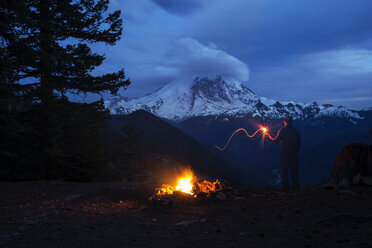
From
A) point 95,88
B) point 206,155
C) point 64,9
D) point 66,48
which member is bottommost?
point 206,155

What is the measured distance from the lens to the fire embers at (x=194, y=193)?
28.1 ft

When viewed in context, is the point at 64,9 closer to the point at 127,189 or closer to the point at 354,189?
the point at 127,189

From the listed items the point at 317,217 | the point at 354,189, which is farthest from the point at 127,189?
the point at 354,189

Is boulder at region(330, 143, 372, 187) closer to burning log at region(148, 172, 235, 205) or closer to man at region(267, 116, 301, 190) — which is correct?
man at region(267, 116, 301, 190)

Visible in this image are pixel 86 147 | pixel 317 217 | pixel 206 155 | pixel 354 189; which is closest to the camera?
pixel 317 217

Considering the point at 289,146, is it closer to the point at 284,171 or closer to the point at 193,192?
the point at 284,171

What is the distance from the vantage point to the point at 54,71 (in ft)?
52.2

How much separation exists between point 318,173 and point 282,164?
159956 millimetres

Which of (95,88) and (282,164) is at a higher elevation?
(95,88)

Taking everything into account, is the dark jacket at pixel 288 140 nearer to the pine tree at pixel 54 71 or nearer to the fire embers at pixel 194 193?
the fire embers at pixel 194 193

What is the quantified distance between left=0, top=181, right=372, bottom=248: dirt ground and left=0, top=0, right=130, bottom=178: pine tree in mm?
4408

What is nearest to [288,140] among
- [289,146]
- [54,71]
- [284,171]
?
[289,146]

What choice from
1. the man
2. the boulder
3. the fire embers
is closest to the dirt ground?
the fire embers

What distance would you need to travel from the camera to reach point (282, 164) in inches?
488
